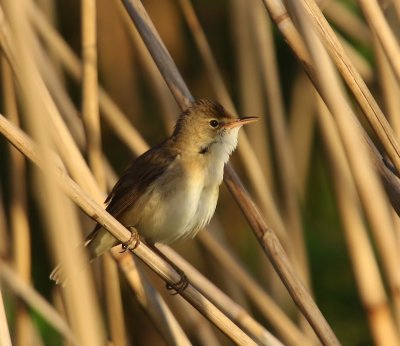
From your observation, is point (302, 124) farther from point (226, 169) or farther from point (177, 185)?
point (226, 169)

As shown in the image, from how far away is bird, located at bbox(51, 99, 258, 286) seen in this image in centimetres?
345

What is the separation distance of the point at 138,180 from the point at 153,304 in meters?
0.67

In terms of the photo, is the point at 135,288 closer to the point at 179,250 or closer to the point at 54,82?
the point at 54,82

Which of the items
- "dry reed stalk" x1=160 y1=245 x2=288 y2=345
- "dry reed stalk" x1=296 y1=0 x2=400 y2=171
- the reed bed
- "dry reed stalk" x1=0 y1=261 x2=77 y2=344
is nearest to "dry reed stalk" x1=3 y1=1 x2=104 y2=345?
the reed bed

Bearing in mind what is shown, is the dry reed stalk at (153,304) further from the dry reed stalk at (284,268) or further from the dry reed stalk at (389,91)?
the dry reed stalk at (389,91)

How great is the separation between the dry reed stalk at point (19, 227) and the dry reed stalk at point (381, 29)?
1655 millimetres

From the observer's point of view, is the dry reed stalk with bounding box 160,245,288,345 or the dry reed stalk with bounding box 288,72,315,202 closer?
the dry reed stalk with bounding box 160,245,288,345

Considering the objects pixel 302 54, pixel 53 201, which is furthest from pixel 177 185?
pixel 53 201

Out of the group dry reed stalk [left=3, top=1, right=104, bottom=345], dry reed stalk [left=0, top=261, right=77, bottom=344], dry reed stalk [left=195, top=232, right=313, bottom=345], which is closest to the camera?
dry reed stalk [left=3, top=1, right=104, bottom=345]

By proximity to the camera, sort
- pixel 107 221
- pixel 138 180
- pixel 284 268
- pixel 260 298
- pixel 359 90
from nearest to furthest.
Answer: pixel 359 90 → pixel 107 221 → pixel 284 268 → pixel 138 180 → pixel 260 298

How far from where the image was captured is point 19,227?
139 inches

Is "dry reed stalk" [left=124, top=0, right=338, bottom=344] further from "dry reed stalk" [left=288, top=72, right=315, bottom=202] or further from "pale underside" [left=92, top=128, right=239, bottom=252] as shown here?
"dry reed stalk" [left=288, top=72, right=315, bottom=202]

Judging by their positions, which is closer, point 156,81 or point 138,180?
point 138,180

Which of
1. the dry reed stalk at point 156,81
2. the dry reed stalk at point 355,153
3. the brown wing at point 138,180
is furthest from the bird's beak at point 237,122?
the dry reed stalk at point 355,153
